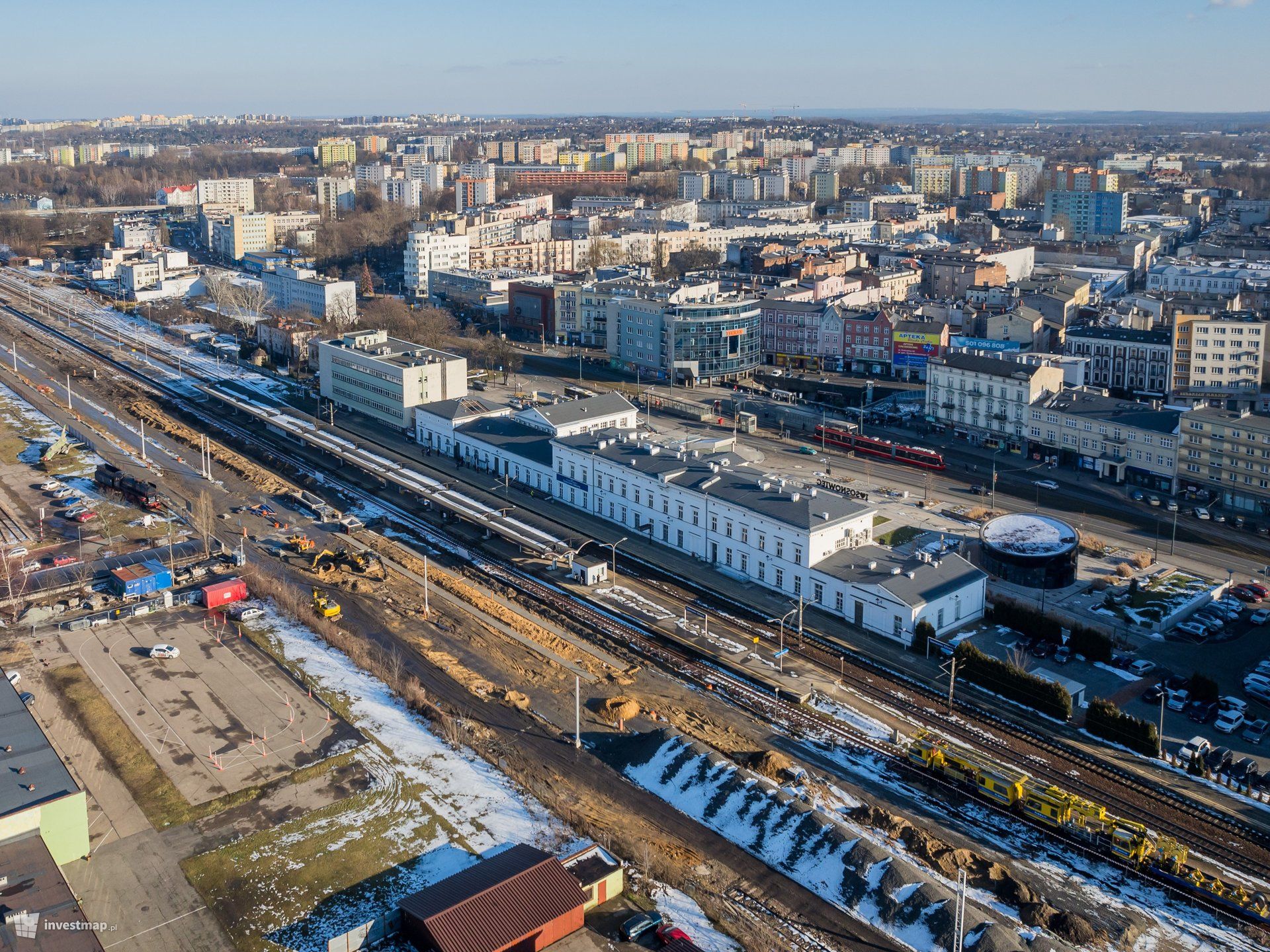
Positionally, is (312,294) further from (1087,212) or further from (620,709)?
(1087,212)

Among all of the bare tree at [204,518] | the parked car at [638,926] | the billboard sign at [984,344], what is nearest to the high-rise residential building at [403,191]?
the billboard sign at [984,344]

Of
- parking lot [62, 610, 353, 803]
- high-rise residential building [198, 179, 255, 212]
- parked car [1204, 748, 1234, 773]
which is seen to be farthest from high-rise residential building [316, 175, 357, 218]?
parked car [1204, 748, 1234, 773]

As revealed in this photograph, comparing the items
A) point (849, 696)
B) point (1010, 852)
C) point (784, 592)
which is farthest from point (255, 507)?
point (1010, 852)

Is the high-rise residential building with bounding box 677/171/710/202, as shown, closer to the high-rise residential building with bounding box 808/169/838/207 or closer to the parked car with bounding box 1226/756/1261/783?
the high-rise residential building with bounding box 808/169/838/207

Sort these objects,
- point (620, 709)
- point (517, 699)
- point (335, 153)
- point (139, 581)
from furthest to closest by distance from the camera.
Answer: point (335, 153), point (139, 581), point (517, 699), point (620, 709)

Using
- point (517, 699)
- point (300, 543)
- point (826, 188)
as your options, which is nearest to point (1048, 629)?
point (517, 699)

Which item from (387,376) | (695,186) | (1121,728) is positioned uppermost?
(695,186)
